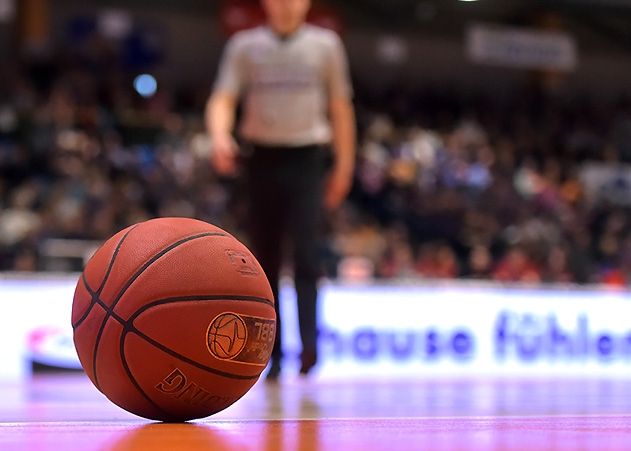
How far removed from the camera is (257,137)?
11.7 feet

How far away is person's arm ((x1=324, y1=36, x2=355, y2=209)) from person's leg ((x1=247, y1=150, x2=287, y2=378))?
222mm

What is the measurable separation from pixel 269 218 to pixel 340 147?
40 centimetres

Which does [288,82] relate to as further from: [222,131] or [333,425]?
[333,425]

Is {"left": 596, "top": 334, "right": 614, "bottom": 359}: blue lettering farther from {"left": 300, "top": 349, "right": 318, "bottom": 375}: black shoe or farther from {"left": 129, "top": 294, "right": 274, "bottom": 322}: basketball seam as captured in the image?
{"left": 129, "top": 294, "right": 274, "bottom": 322}: basketball seam

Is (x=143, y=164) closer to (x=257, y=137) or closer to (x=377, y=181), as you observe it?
(x=377, y=181)

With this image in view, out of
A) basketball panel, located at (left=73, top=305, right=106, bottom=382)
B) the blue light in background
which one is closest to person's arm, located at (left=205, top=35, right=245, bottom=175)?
basketball panel, located at (left=73, top=305, right=106, bottom=382)

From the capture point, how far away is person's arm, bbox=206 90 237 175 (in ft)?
11.4

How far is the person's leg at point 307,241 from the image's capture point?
3.45m

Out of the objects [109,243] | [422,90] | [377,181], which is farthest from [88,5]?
[109,243]

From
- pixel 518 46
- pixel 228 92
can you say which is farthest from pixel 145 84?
pixel 228 92

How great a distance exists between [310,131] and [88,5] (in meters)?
12.8

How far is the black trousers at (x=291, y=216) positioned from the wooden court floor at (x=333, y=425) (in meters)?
0.72

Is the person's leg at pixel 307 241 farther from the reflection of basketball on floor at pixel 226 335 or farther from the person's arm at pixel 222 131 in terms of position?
the reflection of basketball on floor at pixel 226 335

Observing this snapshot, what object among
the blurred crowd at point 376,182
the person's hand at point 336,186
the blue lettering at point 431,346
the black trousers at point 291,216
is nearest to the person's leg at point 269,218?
the black trousers at point 291,216
